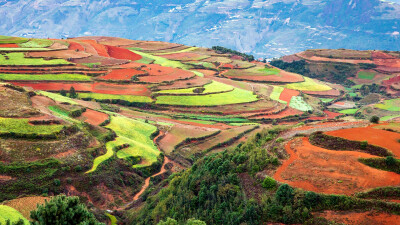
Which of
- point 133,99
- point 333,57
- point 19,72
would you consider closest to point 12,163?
point 133,99

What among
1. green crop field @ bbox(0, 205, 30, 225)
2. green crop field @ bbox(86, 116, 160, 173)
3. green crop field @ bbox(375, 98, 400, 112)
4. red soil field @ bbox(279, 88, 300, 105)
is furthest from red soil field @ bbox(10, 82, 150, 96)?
green crop field @ bbox(375, 98, 400, 112)

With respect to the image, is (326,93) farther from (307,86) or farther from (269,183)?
(269,183)

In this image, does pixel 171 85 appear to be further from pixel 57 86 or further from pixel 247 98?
pixel 57 86

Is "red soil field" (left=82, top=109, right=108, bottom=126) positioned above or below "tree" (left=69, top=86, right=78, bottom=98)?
above

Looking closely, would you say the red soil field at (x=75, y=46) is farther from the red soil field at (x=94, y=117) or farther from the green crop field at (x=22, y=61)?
the red soil field at (x=94, y=117)

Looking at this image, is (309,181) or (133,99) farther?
(133,99)

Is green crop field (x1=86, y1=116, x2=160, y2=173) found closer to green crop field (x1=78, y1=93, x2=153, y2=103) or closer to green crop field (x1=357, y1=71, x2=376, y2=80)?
green crop field (x1=78, y1=93, x2=153, y2=103)
